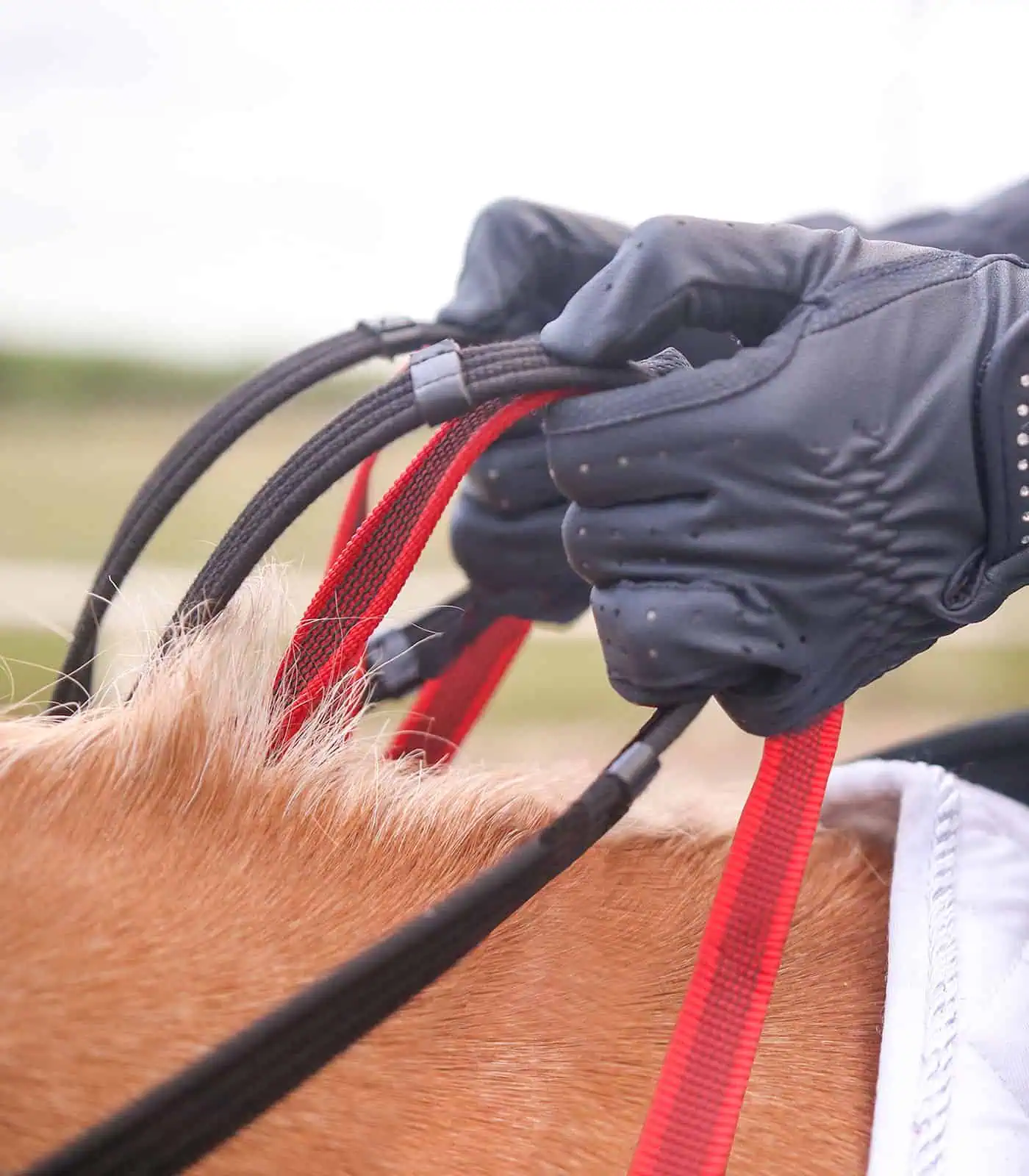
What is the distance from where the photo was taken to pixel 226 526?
252cm

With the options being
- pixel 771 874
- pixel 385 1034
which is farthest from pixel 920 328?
pixel 385 1034

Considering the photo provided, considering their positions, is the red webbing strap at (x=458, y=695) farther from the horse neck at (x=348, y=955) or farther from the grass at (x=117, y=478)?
the grass at (x=117, y=478)

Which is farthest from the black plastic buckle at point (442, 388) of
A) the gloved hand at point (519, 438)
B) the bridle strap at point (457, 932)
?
the gloved hand at point (519, 438)

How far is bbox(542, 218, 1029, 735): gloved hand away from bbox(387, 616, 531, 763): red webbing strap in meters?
0.24

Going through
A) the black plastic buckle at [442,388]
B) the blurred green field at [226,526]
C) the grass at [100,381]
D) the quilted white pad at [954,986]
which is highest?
the black plastic buckle at [442,388]

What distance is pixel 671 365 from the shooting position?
478 mm

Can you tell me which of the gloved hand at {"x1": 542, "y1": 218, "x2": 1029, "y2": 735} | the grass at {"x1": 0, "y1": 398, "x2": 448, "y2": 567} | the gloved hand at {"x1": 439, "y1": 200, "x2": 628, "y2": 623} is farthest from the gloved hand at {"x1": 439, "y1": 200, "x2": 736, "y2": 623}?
the grass at {"x1": 0, "y1": 398, "x2": 448, "y2": 567}

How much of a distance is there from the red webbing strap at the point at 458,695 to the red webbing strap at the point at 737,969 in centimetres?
26

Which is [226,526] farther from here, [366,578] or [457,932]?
[457,932]

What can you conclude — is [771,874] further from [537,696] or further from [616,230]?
[537,696]

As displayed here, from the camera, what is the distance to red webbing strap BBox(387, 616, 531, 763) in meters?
0.67

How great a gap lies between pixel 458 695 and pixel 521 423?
18cm

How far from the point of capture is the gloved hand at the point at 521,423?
26.2 inches

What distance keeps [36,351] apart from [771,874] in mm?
5569
